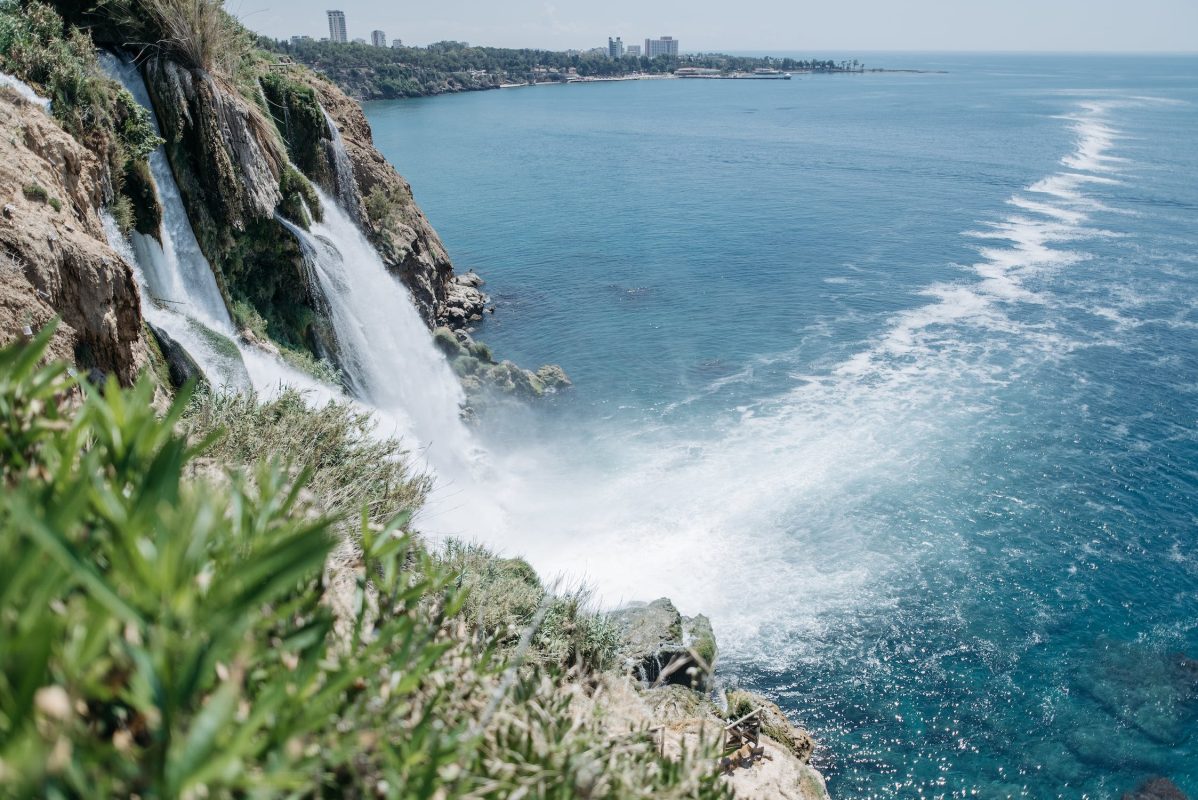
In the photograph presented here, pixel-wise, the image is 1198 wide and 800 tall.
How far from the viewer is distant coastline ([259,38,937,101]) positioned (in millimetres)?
107312

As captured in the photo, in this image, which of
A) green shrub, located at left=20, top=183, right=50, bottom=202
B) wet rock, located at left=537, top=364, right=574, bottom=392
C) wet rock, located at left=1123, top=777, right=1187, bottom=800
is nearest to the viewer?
green shrub, located at left=20, top=183, right=50, bottom=202

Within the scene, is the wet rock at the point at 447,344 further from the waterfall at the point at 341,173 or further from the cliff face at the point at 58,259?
the cliff face at the point at 58,259

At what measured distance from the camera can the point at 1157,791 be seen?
42.2 ft

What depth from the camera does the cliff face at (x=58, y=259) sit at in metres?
7.99

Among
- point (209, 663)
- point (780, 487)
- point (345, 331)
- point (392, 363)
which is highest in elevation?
point (209, 663)

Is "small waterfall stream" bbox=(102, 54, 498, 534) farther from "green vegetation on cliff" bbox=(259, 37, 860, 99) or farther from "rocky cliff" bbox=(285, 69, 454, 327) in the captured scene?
"green vegetation on cliff" bbox=(259, 37, 860, 99)

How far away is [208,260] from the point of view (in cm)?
1490

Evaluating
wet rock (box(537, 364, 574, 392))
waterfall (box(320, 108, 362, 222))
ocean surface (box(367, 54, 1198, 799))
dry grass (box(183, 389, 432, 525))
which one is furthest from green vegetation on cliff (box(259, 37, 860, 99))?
dry grass (box(183, 389, 432, 525))

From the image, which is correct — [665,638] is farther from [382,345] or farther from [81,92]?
[81,92]

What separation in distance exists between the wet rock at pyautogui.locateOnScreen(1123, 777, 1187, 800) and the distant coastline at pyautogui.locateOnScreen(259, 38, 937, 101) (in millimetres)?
81502

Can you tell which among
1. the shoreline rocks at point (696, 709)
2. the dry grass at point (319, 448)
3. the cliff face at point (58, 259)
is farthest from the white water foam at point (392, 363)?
the cliff face at point (58, 259)

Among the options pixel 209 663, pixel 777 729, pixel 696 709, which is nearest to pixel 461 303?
pixel 777 729

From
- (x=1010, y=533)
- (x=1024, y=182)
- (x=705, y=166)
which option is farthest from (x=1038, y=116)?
Answer: (x=1010, y=533)

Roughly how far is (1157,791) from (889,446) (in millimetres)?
10950
